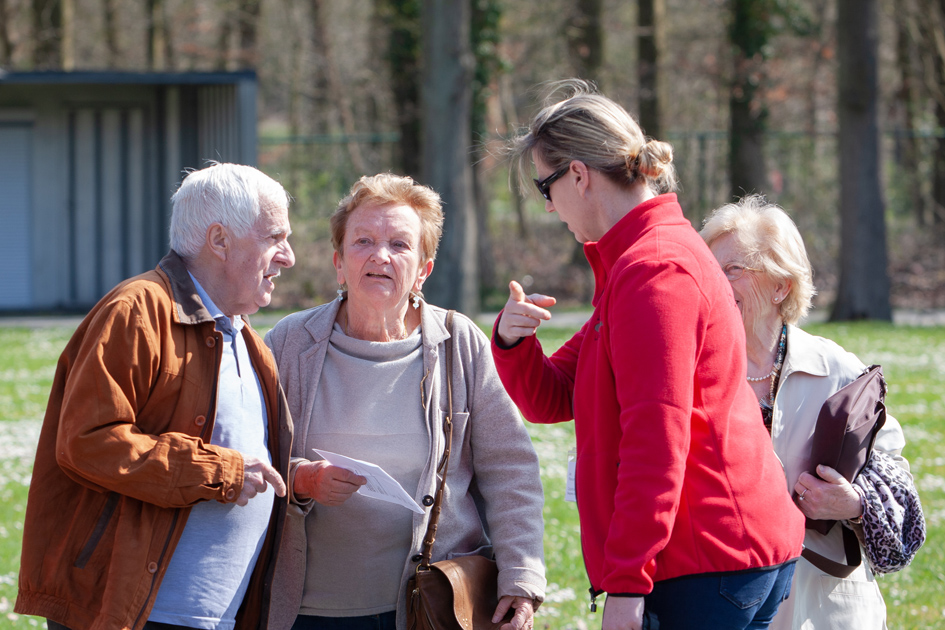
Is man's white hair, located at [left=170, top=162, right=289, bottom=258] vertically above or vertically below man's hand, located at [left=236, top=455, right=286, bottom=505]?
above

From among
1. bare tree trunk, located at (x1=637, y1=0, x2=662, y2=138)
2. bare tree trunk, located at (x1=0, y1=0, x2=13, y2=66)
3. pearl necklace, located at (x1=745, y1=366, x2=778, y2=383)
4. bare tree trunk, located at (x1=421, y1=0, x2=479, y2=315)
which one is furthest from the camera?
bare tree trunk, located at (x1=0, y1=0, x2=13, y2=66)

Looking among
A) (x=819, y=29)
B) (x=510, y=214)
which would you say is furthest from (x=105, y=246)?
(x=819, y=29)

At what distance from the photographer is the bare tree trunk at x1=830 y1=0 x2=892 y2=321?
15.9m

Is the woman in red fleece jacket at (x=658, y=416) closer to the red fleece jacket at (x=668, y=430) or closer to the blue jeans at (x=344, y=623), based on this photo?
the red fleece jacket at (x=668, y=430)

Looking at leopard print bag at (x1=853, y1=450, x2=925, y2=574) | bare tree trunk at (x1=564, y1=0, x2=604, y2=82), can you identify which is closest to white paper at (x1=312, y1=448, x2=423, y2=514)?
leopard print bag at (x1=853, y1=450, x2=925, y2=574)


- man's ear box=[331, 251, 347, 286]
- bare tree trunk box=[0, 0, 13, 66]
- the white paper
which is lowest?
the white paper

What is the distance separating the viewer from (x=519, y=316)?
2.83m

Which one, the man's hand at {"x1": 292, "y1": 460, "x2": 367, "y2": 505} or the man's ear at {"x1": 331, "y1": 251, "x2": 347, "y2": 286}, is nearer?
the man's hand at {"x1": 292, "y1": 460, "x2": 367, "y2": 505}

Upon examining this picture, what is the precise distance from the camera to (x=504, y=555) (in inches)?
120

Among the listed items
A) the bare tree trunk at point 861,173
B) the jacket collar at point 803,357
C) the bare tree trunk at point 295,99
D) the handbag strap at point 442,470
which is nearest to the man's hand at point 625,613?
the handbag strap at point 442,470

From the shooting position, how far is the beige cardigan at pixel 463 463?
3.00 m

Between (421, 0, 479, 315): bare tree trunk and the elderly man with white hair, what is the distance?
1209 centimetres

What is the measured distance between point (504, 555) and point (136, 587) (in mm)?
1108

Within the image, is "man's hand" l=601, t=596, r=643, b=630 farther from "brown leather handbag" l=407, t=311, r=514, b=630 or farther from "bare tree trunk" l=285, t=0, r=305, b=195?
"bare tree trunk" l=285, t=0, r=305, b=195
